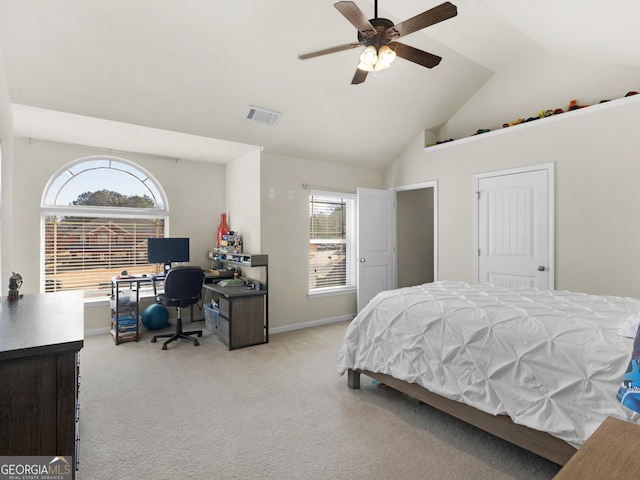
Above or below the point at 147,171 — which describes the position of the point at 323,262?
below

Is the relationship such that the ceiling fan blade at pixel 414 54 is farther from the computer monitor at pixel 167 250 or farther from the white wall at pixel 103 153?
the white wall at pixel 103 153

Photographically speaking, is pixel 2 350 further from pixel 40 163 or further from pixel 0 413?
pixel 40 163

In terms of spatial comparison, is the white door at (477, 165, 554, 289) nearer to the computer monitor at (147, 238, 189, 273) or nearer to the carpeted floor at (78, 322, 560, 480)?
the carpeted floor at (78, 322, 560, 480)

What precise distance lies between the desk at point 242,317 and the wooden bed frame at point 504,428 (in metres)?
2.02

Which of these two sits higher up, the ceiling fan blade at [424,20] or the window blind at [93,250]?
the ceiling fan blade at [424,20]

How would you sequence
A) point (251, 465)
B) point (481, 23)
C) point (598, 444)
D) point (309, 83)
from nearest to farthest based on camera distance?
point (598, 444) → point (251, 465) → point (481, 23) → point (309, 83)

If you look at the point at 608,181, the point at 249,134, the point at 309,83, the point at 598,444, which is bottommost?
the point at 598,444

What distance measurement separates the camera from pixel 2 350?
1304 millimetres

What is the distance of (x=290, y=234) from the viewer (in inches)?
187

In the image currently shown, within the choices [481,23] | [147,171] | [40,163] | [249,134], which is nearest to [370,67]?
[481,23]

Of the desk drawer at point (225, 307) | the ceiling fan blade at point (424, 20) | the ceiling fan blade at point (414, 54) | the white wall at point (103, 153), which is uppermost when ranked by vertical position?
the ceiling fan blade at point (414, 54)

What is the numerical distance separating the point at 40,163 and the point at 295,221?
123 inches

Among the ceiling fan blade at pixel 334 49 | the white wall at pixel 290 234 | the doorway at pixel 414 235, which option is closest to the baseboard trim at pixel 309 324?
the white wall at pixel 290 234

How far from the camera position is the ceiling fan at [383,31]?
1977mm
